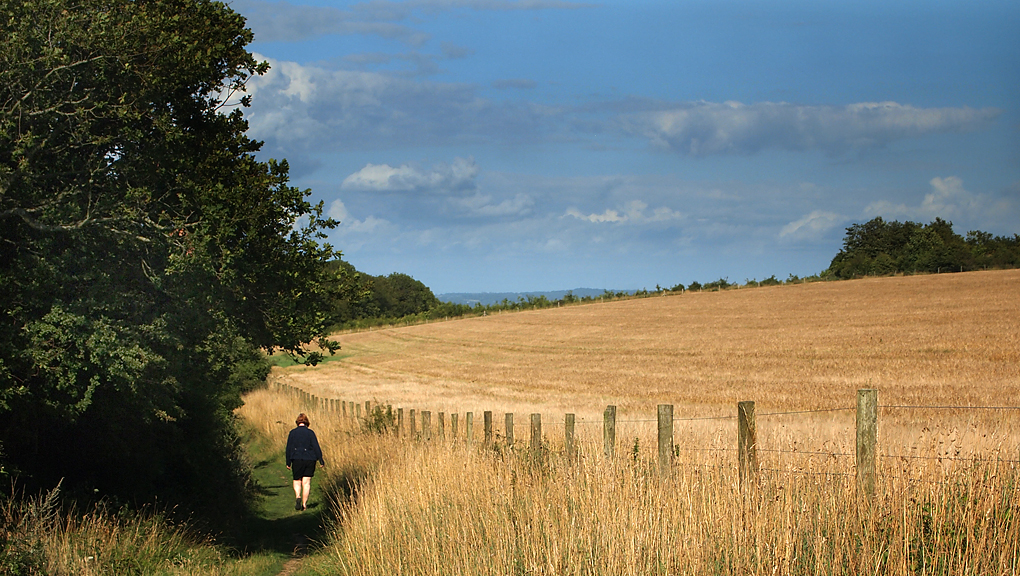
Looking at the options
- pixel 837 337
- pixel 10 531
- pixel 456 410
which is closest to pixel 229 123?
pixel 10 531

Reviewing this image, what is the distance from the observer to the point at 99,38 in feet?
31.8

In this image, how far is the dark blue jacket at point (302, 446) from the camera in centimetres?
1573

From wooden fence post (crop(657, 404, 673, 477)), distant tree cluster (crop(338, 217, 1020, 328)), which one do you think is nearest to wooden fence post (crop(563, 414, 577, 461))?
wooden fence post (crop(657, 404, 673, 477))

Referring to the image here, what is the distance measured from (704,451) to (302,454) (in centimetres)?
862

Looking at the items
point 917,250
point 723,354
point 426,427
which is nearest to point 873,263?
point 917,250

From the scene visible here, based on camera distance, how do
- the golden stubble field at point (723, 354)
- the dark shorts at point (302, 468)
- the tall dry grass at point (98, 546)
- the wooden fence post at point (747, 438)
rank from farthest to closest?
the golden stubble field at point (723, 354) < the dark shorts at point (302, 468) < the tall dry grass at point (98, 546) < the wooden fence post at point (747, 438)

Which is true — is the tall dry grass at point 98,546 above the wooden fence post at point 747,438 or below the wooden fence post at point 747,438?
below

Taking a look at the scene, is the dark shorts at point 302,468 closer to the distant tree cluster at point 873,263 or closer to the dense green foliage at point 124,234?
the dense green foliage at point 124,234

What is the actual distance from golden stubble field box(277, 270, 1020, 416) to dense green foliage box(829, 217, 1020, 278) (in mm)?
8397

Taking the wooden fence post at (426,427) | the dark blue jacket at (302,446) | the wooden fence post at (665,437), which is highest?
the wooden fence post at (665,437)

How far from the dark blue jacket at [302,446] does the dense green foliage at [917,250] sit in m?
80.4

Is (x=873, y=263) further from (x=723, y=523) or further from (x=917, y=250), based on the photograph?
(x=723, y=523)

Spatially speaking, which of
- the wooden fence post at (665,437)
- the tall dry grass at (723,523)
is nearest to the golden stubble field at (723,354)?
the wooden fence post at (665,437)

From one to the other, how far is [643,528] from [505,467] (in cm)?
391
